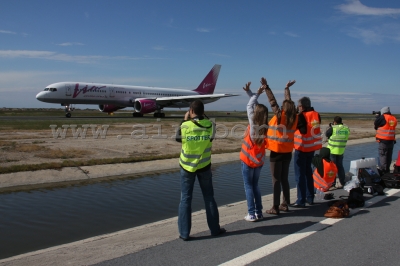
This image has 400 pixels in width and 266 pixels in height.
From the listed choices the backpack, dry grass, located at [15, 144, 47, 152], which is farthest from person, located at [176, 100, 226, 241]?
dry grass, located at [15, 144, 47, 152]

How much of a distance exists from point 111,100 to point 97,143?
81.1ft

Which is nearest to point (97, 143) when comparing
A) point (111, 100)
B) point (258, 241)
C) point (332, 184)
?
point (332, 184)

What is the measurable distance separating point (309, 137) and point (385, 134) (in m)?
4.65

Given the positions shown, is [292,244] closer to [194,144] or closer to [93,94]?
[194,144]

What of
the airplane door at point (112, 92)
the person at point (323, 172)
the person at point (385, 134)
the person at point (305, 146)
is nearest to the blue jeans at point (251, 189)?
the person at point (305, 146)

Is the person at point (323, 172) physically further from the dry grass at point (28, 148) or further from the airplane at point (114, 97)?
the airplane at point (114, 97)

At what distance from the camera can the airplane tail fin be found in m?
56.8

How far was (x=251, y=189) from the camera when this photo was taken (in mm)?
6293

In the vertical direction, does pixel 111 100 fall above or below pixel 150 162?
above

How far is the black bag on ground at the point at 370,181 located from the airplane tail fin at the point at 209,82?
4859cm

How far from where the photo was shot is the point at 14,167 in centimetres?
1170

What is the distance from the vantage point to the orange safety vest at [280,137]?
265 inches

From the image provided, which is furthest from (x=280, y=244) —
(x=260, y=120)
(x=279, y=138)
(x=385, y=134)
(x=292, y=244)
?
(x=385, y=134)

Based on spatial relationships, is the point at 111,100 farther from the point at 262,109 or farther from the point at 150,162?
the point at 262,109
